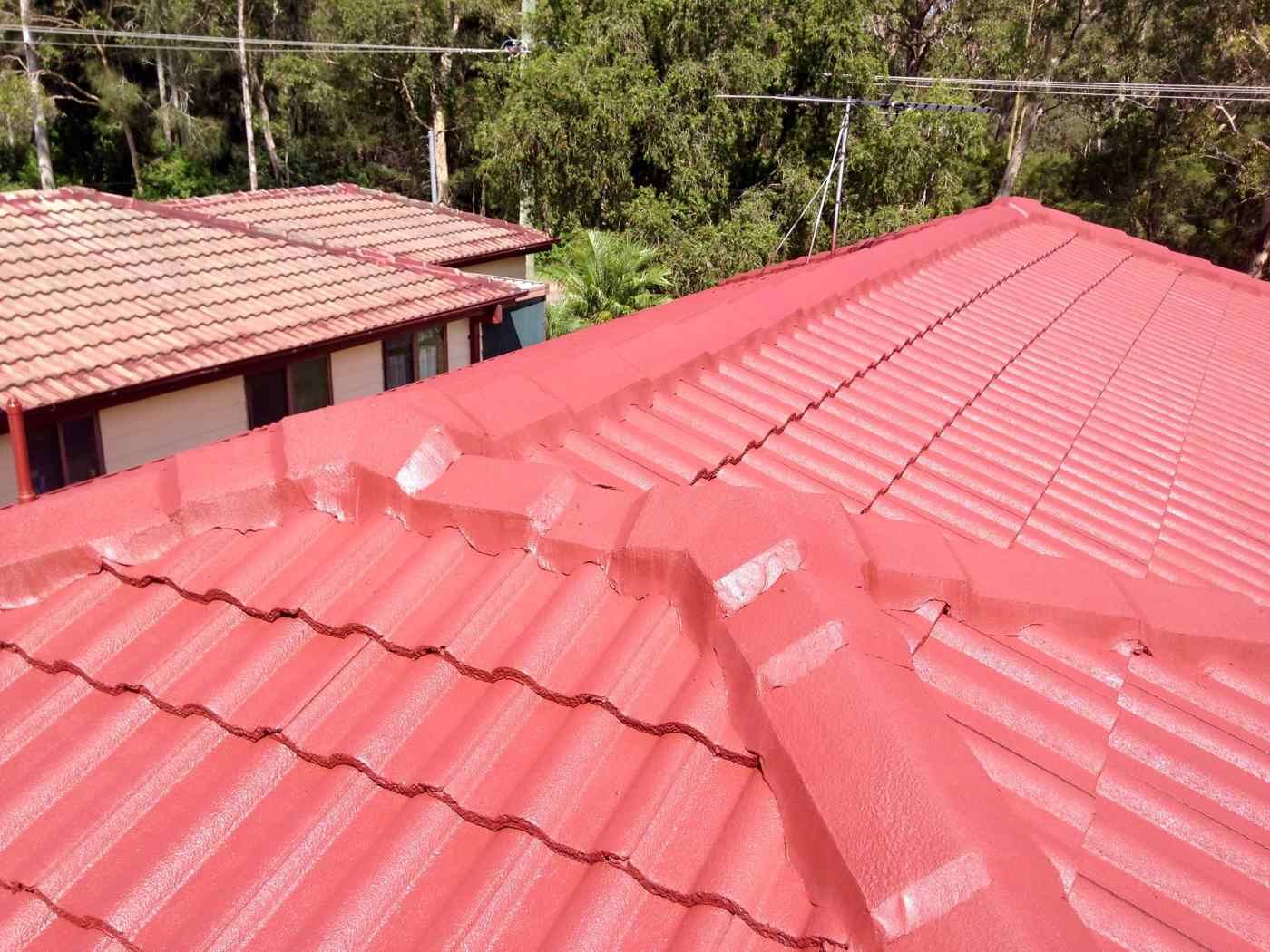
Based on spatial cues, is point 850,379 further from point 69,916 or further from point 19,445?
point 19,445

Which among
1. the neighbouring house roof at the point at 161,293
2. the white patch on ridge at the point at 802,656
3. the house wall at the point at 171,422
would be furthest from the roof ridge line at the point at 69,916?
the house wall at the point at 171,422

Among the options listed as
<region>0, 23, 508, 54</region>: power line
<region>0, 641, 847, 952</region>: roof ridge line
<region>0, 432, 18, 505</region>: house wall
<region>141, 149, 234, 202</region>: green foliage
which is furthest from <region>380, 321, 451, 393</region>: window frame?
<region>141, 149, 234, 202</region>: green foliage

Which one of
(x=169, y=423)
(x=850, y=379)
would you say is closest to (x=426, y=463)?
(x=850, y=379)

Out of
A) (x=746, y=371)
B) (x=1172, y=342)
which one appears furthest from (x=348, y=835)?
(x=1172, y=342)

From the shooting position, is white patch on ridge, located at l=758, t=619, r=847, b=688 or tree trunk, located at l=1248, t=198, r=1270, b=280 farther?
tree trunk, located at l=1248, t=198, r=1270, b=280

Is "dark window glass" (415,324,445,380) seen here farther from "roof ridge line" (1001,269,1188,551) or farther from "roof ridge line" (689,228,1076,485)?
"roof ridge line" (1001,269,1188,551)

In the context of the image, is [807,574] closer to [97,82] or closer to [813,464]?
[813,464]
